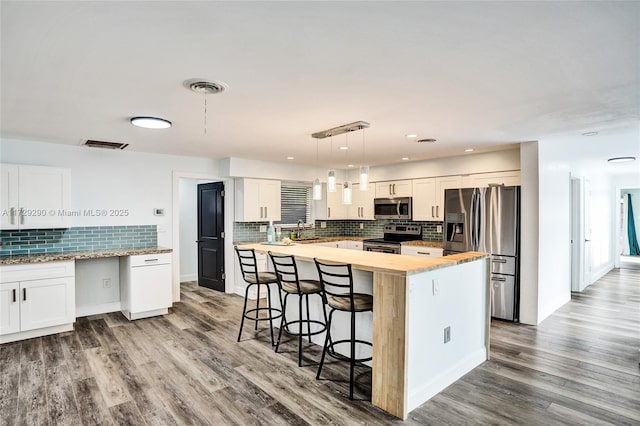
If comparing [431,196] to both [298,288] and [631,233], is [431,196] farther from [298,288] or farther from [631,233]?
[631,233]

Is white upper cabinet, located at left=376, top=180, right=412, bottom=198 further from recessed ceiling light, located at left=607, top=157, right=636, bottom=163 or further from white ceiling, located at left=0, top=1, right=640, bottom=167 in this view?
recessed ceiling light, located at left=607, top=157, right=636, bottom=163

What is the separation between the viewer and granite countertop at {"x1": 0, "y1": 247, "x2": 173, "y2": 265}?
396cm

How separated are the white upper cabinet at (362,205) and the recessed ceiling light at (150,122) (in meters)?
4.43

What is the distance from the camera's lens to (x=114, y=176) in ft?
16.8

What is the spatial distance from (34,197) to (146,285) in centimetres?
168

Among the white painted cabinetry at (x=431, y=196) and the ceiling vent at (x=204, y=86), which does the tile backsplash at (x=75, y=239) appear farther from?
the white painted cabinetry at (x=431, y=196)

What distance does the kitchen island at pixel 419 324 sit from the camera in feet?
8.27

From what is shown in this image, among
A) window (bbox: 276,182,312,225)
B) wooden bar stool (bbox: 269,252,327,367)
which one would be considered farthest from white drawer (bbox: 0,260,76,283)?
window (bbox: 276,182,312,225)

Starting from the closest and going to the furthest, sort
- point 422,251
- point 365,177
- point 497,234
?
point 365,177 < point 497,234 < point 422,251

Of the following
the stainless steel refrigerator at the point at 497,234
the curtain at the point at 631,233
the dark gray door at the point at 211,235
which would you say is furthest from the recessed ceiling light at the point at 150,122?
the curtain at the point at 631,233

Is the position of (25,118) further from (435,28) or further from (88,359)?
(435,28)

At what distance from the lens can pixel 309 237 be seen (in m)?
7.17

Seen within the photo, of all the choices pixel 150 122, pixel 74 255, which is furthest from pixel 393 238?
pixel 74 255

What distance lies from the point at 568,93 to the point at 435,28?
1614 millimetres
